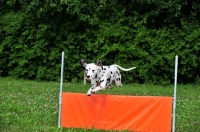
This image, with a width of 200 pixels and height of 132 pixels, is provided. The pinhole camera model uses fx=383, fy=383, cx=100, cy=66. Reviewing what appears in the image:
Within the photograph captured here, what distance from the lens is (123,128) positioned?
7441 millimetres

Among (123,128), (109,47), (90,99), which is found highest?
(109,47)

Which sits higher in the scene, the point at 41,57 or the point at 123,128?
the point at 41,57

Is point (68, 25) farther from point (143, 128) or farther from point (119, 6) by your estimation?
point (143, 128)

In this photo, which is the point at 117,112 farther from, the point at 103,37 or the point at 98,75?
the point at 103,37

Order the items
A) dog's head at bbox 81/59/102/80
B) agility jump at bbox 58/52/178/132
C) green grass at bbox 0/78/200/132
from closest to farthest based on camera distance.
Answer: dog's head at bbox 81/59/102/80 < agility jump at bbox 58/52/178/132 < green grass at bbox 0/78/200/132

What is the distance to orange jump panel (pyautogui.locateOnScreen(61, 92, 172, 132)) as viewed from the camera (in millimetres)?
7258

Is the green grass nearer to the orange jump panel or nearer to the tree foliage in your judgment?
the orange jump panel

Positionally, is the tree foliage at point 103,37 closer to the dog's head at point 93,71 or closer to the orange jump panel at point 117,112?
the orange jump panel at point 117,112

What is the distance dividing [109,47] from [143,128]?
32.0 ft

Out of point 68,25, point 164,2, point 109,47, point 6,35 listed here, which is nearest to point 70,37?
point 68,25

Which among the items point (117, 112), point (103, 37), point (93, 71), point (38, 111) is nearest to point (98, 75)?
point (93, 71)

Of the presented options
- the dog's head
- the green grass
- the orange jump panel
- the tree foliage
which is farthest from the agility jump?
the tree foliage

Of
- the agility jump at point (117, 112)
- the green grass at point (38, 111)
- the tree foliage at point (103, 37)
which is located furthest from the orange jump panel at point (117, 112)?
the tree foliage at point (103, 37)

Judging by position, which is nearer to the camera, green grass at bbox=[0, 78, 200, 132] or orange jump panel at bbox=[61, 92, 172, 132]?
orange jump panel at bbox=[61, 92, 172, 132]
